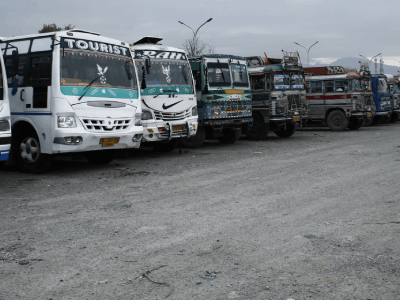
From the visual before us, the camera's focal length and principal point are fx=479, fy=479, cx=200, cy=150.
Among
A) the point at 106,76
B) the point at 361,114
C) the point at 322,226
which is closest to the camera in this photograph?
the point at 322,226

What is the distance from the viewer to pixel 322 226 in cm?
528

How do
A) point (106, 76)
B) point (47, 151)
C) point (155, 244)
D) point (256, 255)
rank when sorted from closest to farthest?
1. point (256, 255)
2. point (155, 244)
3. point (47, 151)
4. point (106, 76)

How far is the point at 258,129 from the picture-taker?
17359 mm

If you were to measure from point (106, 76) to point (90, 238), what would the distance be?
5.22m

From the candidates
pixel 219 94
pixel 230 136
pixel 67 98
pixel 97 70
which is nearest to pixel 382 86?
pixel 230 136

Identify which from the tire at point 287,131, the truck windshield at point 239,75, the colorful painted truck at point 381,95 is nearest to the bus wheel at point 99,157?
the truck windshield at point 239,75

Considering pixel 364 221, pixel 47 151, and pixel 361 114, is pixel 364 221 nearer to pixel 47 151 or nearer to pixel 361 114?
pixel 47 151

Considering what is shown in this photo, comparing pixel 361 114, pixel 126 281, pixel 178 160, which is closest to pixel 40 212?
pixel 126 281

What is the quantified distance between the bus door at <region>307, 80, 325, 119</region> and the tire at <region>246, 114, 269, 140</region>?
4.97 m

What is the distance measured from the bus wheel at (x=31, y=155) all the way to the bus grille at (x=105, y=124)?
1.03m

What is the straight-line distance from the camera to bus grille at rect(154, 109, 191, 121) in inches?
455

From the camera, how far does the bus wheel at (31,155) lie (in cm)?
921

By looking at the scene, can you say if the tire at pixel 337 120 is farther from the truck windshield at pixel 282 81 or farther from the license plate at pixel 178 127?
the license plate at pixel 178 127

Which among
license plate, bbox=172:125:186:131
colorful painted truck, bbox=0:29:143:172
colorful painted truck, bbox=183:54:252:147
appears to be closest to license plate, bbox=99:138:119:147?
colorful painted truck, bbox=0:29:143:172
